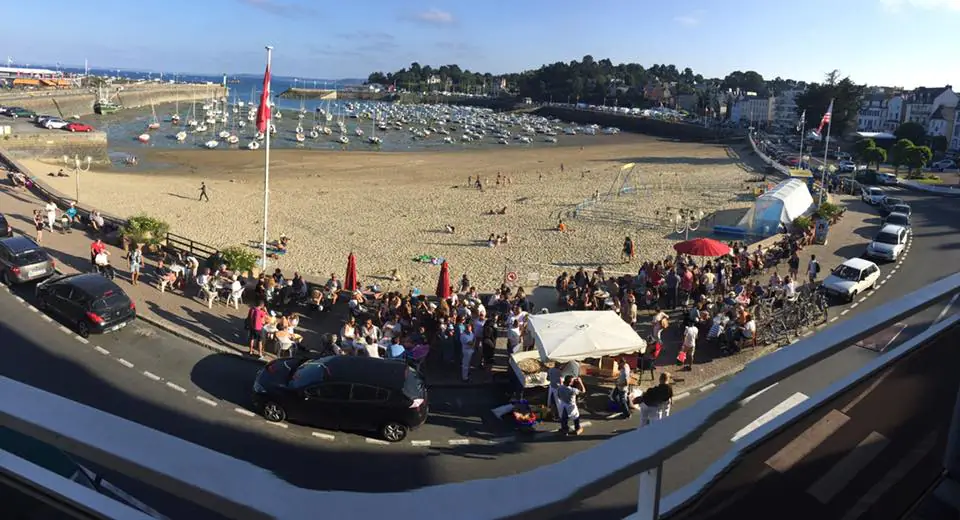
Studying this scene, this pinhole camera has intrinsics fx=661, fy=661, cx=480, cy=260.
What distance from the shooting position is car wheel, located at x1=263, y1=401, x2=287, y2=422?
407 inches

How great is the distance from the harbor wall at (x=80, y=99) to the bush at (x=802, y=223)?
87.9m

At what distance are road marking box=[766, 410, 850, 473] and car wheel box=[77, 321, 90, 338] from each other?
46.5 ft

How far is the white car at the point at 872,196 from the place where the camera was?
34319 mm

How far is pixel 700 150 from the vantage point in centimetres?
7281

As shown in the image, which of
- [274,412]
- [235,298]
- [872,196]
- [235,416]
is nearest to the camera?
[274,412]

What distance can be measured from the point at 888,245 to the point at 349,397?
65.5 feet

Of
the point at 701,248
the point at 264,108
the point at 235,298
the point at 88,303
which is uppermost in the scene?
the point at 264,108

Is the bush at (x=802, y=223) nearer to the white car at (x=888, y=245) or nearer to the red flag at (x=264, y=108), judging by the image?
the white car at (x=888, y=245)

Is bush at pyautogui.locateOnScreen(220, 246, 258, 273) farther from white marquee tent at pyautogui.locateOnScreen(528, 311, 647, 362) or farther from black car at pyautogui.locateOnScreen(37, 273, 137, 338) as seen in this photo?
white marquee tent at pyautogui.locateOnScreen(528, 311, 647, 362)

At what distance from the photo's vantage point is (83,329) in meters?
13.2

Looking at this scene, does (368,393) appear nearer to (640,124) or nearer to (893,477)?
(893,477)

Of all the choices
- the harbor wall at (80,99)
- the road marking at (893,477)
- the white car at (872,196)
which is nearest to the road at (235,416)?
the road marking at (893,477)

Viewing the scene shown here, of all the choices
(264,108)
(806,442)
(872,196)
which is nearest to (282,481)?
(806,442)

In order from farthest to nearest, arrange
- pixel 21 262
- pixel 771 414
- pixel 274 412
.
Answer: pixel 21 262 < pixel 274 412 < pixel 771 414
